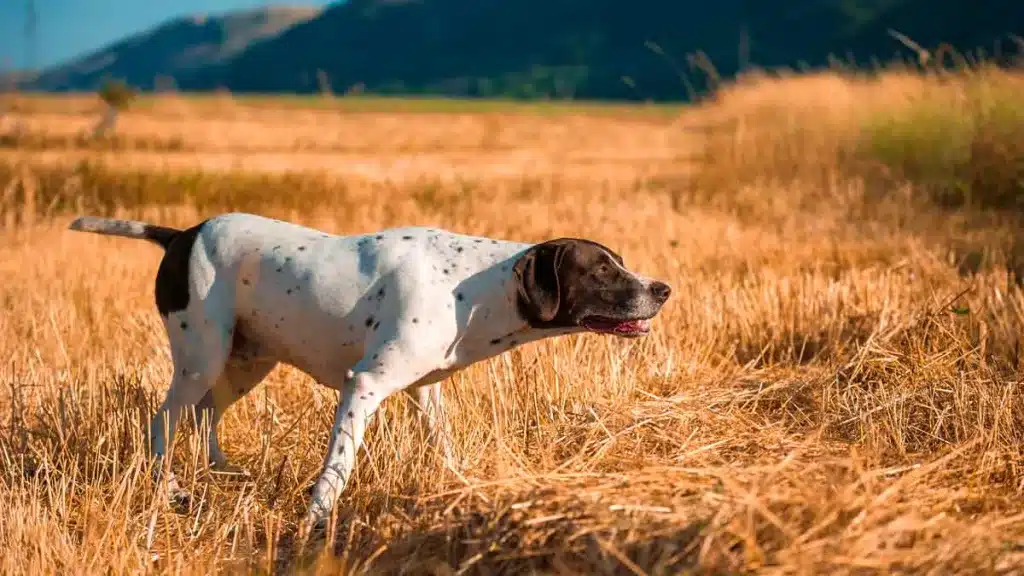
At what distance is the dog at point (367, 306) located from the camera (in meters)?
4.57

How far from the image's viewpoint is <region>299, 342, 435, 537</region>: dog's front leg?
14.8 feet

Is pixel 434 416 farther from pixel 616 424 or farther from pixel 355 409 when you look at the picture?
pixel 616 424

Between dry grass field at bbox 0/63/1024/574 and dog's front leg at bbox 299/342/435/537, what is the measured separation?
0.49ft

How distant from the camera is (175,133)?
34.3 meters

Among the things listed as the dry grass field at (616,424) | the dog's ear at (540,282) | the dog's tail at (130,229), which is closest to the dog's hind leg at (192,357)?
the dry grass field at (616,424)

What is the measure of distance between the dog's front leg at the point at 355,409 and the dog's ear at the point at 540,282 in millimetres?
459

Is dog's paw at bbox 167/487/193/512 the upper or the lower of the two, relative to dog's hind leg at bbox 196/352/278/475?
lower

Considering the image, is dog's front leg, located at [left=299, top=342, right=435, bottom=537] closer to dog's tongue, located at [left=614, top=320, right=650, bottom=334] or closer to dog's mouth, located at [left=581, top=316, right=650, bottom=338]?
dog's mouth, located at [left=581, top=316, right=650, bottom=338]

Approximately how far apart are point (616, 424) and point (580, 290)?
69cm

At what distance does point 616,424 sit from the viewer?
16.9 ft

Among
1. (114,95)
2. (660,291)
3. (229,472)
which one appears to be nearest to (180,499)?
(229,472)

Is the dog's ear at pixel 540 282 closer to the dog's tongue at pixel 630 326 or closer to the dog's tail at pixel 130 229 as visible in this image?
the dog's tongue at pixel 630 326

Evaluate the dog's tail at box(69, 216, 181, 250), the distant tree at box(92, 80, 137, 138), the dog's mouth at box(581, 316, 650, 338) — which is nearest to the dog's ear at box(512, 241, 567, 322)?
the dog's mouth at box(581, 316, 650, 338)

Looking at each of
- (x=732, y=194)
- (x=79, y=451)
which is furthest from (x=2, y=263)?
(x=732, y=194)
